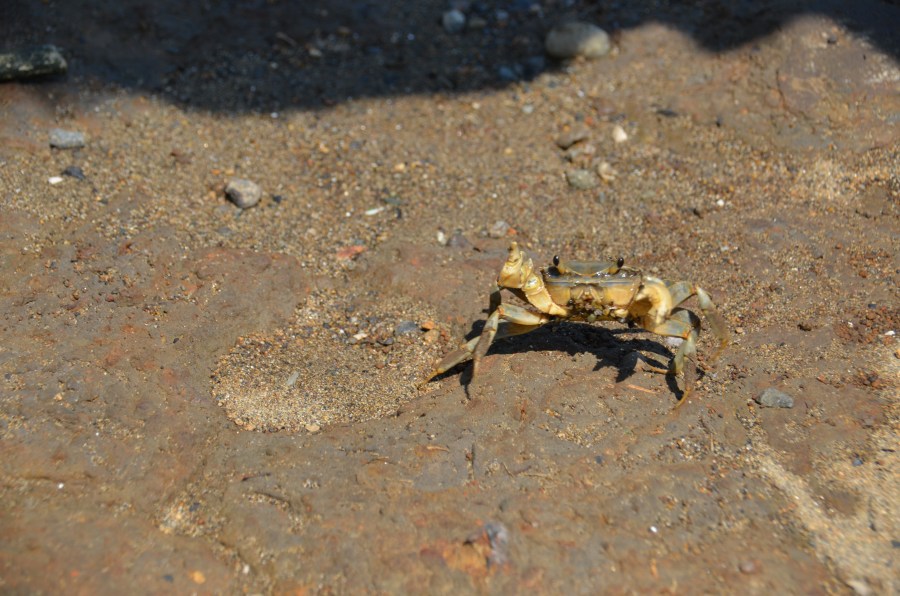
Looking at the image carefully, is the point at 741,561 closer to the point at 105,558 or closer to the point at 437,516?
the point at 437,516

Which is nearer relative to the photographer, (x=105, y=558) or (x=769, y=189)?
(x=105, y=558)

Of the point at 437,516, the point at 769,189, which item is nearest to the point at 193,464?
the point at 437,516

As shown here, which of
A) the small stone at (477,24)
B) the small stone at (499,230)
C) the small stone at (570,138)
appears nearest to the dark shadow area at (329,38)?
the small stone at (477,24)

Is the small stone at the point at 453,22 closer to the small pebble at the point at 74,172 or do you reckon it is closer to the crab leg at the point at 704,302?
the small pebble at the point at 74,172

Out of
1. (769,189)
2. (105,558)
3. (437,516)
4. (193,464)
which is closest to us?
(105,558)

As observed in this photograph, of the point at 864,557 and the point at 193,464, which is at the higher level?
the point at 864,557

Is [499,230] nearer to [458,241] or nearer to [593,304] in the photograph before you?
[458,241]
